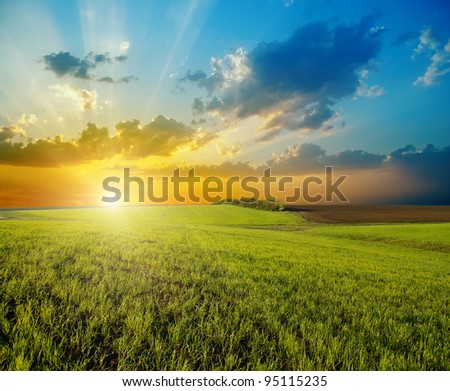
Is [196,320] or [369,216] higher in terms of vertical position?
[196,320]

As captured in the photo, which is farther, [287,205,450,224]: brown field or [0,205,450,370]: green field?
[287,205,450,224]: brown field

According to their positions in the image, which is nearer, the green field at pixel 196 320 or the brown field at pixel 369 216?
the green field at pixel 196 320

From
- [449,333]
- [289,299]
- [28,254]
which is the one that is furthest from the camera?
[28,254]

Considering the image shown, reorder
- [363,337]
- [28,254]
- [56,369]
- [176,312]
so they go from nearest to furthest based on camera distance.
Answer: [56,369], [363,337], [176,312], [28,254]

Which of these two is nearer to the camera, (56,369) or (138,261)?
(56,369)

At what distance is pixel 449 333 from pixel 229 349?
4379 mm

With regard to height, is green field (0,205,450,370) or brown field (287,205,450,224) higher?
green field (0,205,450,370)

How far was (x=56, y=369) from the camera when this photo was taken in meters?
3.30

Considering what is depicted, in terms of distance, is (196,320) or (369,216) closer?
(196,320)

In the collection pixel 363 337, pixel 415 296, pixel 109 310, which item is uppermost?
pixel 109 310

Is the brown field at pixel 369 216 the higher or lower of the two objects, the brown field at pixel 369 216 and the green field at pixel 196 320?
the lower
